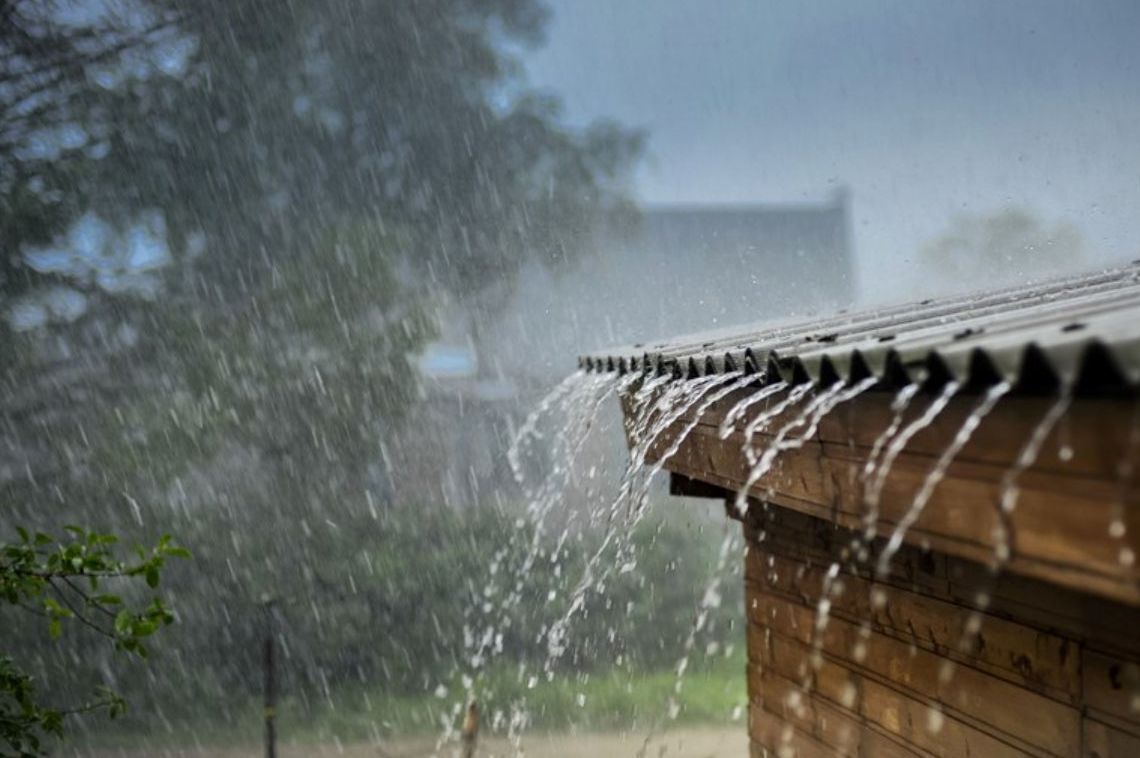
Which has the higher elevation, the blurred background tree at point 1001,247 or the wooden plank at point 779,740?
the blurred background tree at point 1001,247

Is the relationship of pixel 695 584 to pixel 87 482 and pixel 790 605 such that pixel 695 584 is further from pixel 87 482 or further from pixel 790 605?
pixel 790 605

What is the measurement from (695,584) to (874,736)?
43.6ft

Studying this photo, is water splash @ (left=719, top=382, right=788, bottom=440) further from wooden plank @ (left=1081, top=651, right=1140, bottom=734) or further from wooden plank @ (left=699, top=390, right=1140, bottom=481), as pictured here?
wooden plank @ (left=1081, top=651, right=1140, bottom=734)

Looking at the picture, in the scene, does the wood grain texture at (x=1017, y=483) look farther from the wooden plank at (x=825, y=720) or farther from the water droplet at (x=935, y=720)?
the wooden plank at (x=825, y=720)

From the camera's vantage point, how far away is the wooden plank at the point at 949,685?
1.83m

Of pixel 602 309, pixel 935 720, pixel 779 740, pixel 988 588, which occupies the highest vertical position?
pixel 602 309

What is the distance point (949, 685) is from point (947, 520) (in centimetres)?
86

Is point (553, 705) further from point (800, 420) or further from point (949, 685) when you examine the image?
point (800, 420)

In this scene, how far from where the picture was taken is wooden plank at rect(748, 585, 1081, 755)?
1.83m

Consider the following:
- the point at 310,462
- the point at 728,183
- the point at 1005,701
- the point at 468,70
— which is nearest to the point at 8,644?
the point at 310,462

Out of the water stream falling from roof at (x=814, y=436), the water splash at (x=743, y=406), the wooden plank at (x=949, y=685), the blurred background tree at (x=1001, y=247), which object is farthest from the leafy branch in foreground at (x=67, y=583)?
the blurred background tree at (x=1001, y=247)

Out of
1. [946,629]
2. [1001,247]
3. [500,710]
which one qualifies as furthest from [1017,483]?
[1001,247]

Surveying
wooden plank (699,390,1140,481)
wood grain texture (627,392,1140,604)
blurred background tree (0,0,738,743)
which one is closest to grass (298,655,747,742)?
blurred background tree (0,0,738,743)

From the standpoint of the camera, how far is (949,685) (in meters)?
2.14
